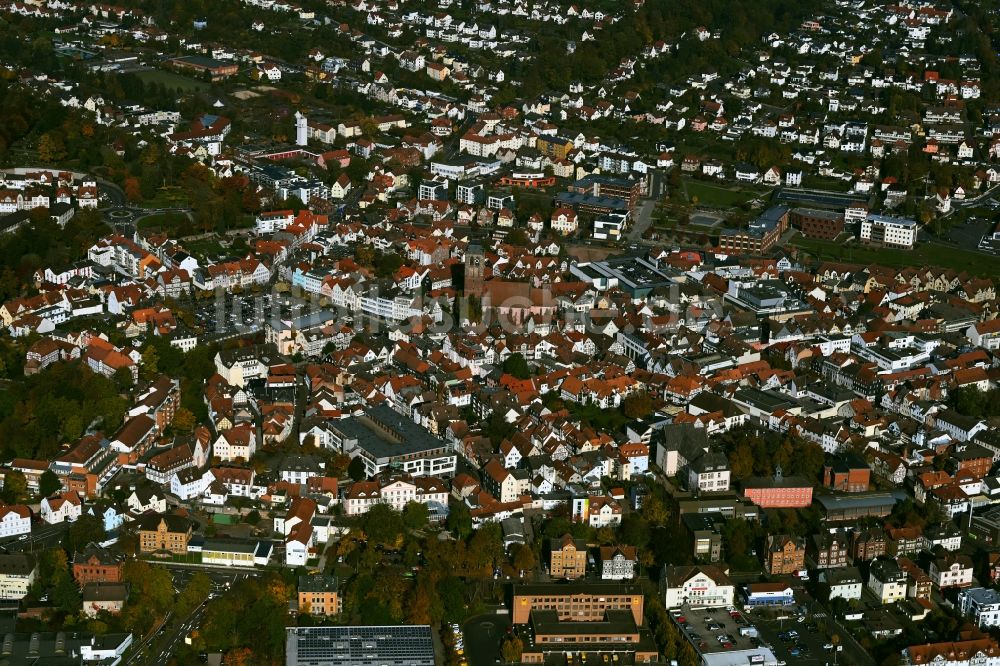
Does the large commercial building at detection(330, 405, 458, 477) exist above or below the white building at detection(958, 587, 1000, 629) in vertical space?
above

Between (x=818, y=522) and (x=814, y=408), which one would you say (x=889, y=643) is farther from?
(x=814, y=408)

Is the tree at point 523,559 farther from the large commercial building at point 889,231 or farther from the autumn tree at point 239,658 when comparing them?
the large commercial building at point 889,231

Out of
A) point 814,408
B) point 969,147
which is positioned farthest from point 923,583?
point 969,147

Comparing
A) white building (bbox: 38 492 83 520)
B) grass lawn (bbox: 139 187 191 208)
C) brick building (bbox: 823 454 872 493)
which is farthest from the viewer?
grass lawn (bbox: 139 187 191 208)

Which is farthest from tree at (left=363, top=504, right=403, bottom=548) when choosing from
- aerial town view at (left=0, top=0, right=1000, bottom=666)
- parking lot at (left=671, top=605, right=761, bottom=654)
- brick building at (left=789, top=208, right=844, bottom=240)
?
brick building at (left=789, top=208, right=844, bottom=240)

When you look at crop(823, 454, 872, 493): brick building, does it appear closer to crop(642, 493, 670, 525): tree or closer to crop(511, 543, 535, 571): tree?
crop(642, 493, 670, 525): tree
